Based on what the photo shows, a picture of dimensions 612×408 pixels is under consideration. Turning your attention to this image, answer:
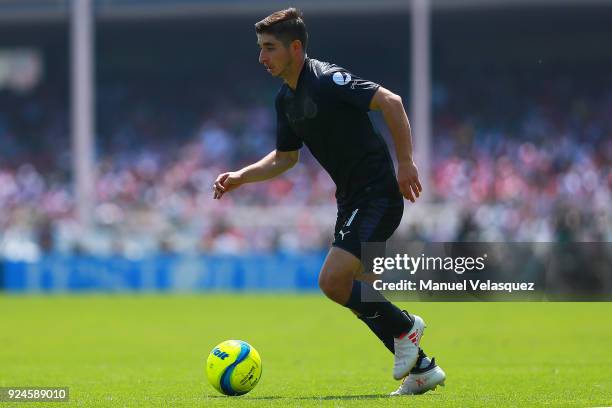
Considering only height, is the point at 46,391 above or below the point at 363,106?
below

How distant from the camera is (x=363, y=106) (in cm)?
724

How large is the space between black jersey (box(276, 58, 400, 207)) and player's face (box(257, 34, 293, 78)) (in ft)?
0.48

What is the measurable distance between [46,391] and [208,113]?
27.0 metres

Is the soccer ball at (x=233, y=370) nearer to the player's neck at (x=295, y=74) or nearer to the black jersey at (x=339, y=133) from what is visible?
the black jersey at (x=339, y=133)

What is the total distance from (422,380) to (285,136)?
1.87m

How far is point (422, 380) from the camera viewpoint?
7594mm

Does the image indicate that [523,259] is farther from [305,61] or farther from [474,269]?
→ [305,61]

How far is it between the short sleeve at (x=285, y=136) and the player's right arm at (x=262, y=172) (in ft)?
0.18

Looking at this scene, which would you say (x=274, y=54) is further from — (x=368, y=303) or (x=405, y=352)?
(x=405, y=352)

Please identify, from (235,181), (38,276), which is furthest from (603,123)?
(235,181)

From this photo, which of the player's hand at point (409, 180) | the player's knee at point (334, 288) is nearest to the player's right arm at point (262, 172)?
the player's knee at point (334, 288)

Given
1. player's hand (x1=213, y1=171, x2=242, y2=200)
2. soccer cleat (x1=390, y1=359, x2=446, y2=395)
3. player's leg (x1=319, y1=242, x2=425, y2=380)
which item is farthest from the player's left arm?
player's hand (x1=213, y1=171, x2=242, y2=200)

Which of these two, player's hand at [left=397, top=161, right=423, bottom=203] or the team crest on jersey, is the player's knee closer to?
player's hand at [left=397, top=161, right=423, bottom=203]

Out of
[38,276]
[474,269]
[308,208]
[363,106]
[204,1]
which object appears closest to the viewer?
[363,106]
